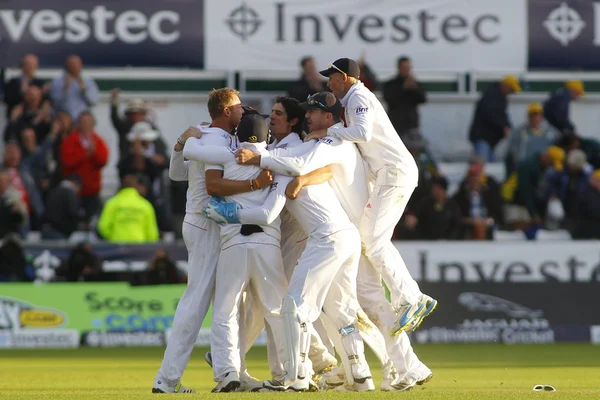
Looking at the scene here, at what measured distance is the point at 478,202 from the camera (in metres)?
19.0

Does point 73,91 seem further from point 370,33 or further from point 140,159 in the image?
point 370,33

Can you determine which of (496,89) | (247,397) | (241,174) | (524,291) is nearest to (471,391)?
(247,397)

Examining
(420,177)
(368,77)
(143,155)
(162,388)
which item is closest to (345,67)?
(162,388)

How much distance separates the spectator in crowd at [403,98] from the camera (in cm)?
1955

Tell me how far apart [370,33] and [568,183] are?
425 centimetres

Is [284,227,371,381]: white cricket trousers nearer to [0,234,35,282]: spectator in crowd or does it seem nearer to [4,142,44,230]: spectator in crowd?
[0,234,35,282]: spectator in crowd

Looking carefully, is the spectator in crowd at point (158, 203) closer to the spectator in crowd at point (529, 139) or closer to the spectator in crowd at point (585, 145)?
the spectator in crowd at point (529, 139)

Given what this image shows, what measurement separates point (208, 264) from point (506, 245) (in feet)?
29.0

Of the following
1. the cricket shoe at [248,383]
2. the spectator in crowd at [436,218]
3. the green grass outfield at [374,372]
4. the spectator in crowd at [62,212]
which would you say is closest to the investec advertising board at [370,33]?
the spectator in crowd at [436,218]

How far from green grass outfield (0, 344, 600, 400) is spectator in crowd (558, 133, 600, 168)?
389 centimetres

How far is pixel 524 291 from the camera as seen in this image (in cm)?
1783

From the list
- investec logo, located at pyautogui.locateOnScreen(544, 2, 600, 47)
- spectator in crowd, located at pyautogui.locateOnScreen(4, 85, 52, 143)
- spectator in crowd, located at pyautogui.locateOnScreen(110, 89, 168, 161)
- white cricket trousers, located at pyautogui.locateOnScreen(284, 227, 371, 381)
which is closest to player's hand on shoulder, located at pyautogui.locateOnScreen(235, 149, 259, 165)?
white cricket trousers, located at pyautogui.locateOnScreen(284, 227, 371, 381)

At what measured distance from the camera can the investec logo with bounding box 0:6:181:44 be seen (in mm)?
20062

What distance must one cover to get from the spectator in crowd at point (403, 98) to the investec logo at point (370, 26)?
47.5 inches
